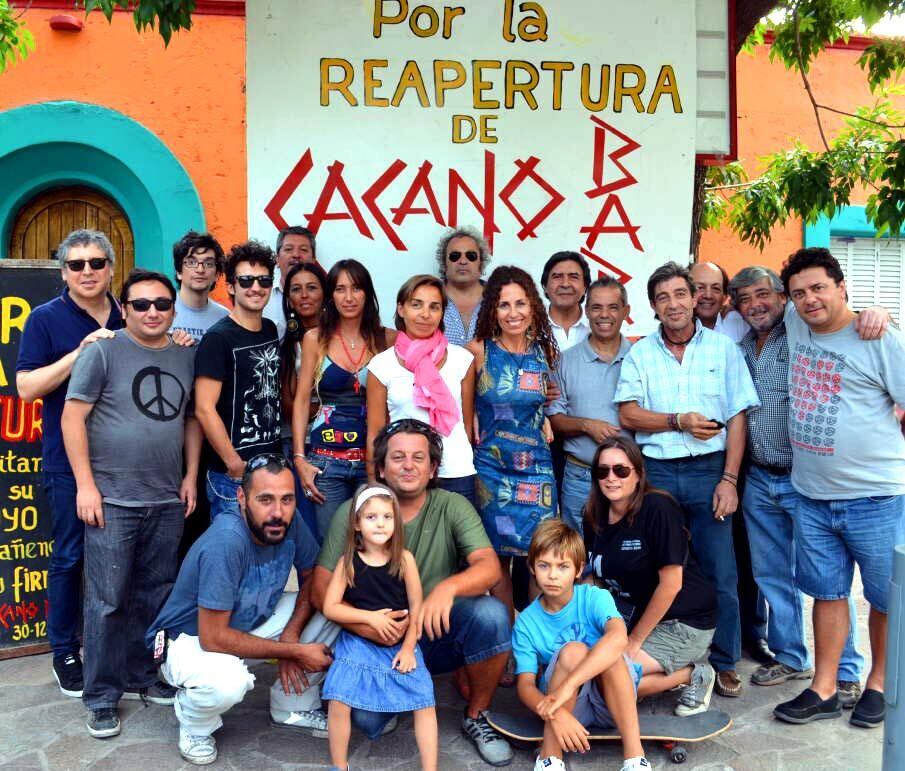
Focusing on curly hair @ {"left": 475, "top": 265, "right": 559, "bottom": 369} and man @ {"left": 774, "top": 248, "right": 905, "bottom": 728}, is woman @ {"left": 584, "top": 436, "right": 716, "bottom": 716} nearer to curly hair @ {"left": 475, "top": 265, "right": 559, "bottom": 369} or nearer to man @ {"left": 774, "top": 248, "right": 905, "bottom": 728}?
man @ {"left": 774, "top": 248, "right": 905, "bottom": 728}

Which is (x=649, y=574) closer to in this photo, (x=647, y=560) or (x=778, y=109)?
(x=647, y=560)

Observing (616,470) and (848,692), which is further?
(848,692)

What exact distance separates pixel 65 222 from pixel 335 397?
502cm

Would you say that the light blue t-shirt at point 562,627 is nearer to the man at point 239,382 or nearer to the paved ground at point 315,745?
the paved ground at point 315,745

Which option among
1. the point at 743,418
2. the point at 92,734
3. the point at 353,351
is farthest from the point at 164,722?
the point at 743,418

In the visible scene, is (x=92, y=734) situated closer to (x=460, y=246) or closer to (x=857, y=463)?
(x=460, y=246)

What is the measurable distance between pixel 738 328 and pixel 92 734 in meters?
3.42

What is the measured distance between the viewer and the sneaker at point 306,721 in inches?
136

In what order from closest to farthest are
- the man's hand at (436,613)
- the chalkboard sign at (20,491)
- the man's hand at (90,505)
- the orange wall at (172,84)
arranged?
the man's hand at (436,613), the man's hand at (90,505), the chalkboard sign at (20,491), the orange wall at (172,84)

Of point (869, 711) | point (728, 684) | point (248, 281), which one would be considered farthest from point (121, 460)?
point (869, 711)

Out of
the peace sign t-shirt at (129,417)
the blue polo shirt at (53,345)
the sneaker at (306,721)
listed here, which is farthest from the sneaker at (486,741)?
the blue polo shirt at (53,345)

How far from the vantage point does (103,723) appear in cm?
342

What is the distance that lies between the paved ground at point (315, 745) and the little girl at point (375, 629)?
0.28m

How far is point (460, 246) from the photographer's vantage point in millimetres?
4383
